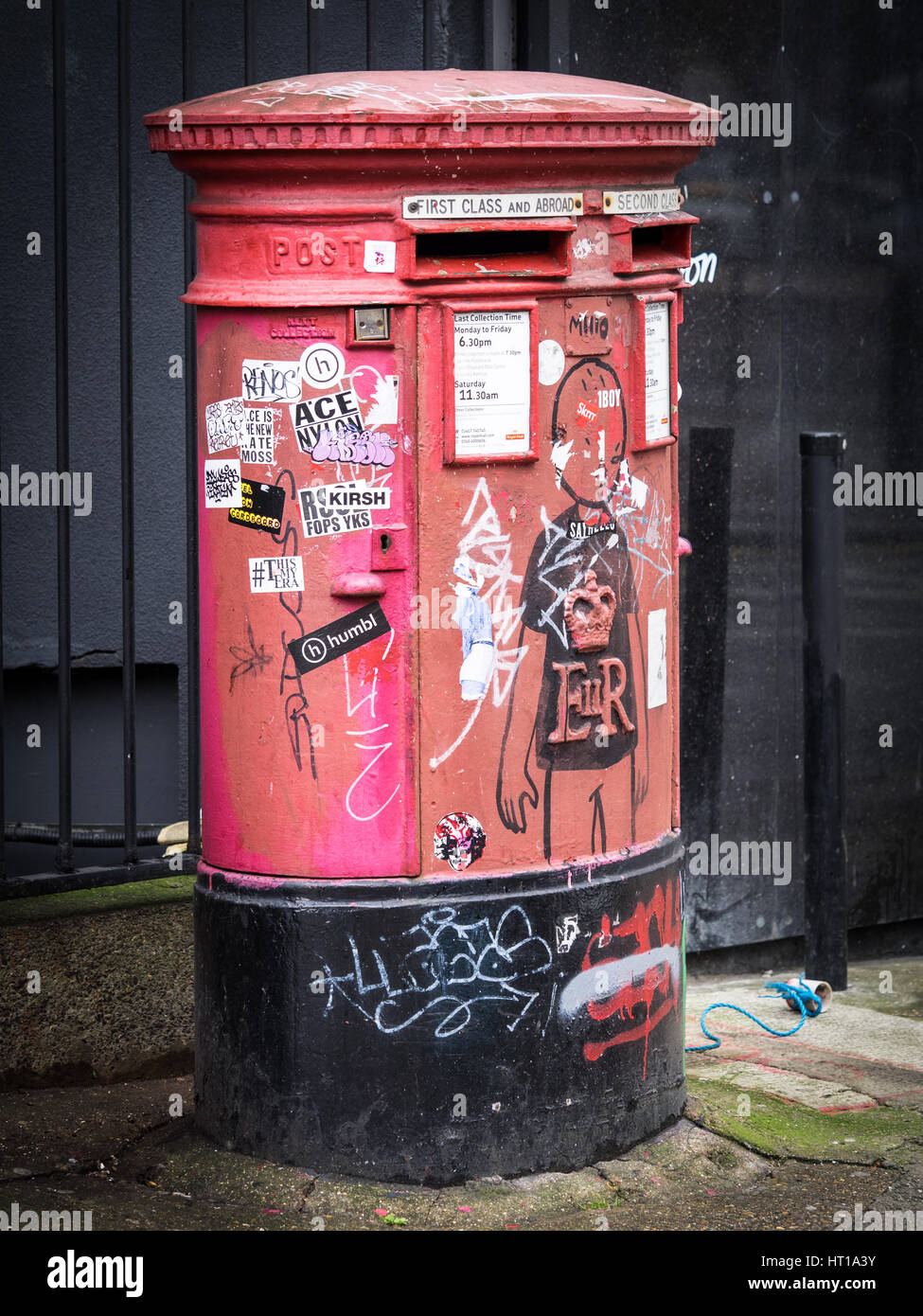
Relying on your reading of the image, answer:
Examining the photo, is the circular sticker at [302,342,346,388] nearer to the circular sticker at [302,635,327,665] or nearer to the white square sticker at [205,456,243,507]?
the white square sticker at [205,456,243,507]

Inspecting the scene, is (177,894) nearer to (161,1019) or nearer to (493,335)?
(161,1019)

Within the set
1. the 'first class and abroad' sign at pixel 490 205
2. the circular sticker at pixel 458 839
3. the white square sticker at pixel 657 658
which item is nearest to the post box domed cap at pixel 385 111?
the 'first class and abroad' sign at pixel 490 205

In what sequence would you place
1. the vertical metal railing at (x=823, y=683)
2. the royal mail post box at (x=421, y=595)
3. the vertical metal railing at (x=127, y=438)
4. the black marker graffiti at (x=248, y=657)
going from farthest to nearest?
the vertical metal railing at (x=823, y=683)
the vertical metal railing at (x=127, y=438)
the black marker graffiti at (x=248, y=657)
the royal mail post box at (x=421, y=595)

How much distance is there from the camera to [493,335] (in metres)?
3.77

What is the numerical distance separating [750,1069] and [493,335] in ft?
7.21

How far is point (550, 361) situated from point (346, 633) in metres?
0.72

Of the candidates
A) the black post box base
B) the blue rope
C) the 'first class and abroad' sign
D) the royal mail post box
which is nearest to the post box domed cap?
the royal mail post box

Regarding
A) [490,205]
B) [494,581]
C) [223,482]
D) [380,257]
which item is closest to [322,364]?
[380,257]

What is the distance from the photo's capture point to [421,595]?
382cm

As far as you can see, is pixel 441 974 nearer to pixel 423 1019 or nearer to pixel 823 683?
pixel 423 1019

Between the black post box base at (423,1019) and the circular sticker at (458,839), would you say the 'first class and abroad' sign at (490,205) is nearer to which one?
the circular sticker at (458,839)

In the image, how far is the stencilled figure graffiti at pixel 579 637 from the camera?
389 cm

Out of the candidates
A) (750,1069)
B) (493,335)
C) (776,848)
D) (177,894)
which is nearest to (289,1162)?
(177,894)

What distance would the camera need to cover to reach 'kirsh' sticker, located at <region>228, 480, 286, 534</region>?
150 inches
